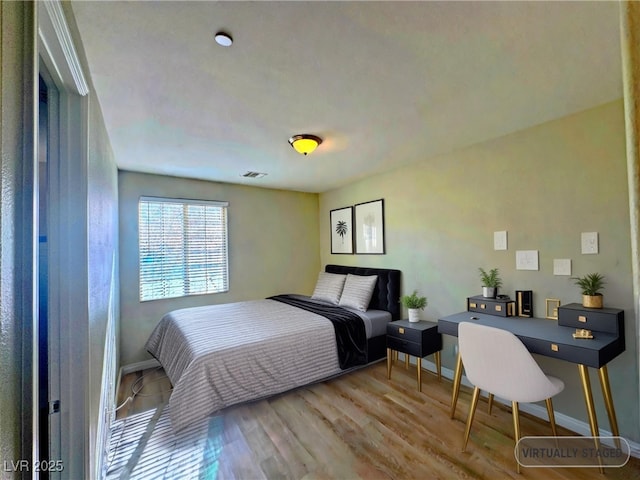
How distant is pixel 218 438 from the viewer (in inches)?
85.1

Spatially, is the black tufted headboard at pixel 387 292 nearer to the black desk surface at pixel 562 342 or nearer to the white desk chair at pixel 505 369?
the black desk surface at pixel 562 342

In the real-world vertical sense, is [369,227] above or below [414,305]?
above

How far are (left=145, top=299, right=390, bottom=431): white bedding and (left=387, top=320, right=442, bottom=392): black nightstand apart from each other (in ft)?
0.97

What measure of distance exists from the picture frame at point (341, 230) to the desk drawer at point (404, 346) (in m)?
1.62

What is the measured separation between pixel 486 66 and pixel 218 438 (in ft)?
9.87

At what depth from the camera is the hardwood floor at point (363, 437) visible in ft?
5.94

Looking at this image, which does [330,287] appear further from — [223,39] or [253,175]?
[223,39]

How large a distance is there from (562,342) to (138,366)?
414cm

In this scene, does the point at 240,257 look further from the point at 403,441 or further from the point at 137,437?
the point at 403,441

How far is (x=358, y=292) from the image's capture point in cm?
370

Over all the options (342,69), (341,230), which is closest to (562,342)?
(342,69)

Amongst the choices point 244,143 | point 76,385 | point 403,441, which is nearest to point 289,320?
point 403,441

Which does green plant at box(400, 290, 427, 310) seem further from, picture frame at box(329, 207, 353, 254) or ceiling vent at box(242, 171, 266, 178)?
ceiling vent at box(242, 171, 266, 178)

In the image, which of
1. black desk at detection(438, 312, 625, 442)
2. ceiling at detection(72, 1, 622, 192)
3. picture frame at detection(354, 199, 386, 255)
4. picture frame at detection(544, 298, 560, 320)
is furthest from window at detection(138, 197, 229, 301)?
picture frame at detection(544, 298, 560, 320)
